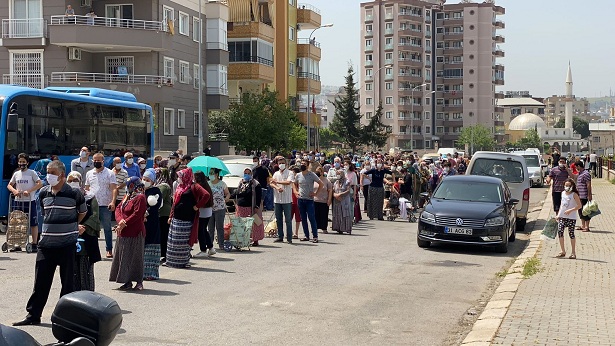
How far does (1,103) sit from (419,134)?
13243 cm

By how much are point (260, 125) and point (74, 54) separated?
1256 centimetres

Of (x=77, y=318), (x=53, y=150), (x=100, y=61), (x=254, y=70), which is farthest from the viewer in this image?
(x=254, y=70)

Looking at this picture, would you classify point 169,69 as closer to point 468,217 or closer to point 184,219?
point 468,217

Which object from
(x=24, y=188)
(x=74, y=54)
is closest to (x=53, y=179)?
(x=24, y=188)

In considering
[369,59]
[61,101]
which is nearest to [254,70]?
[61,101]

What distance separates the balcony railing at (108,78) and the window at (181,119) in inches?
139

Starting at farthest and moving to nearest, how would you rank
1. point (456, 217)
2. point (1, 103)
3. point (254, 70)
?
point (254, 70)
point (1, 103)
point (456, 217)

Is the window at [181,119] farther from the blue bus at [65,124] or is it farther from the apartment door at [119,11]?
the blue bus at [65,124]

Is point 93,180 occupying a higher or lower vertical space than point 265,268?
higher

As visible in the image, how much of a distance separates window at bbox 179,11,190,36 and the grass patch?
1470 inches

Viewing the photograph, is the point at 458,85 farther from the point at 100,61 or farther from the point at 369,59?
the point at 100,61

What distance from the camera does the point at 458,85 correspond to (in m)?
156

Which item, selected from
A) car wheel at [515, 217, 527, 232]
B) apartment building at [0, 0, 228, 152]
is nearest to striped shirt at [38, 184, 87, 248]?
car wheel at [515, 217, 527, 232]

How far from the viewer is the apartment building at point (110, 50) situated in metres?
44.9
